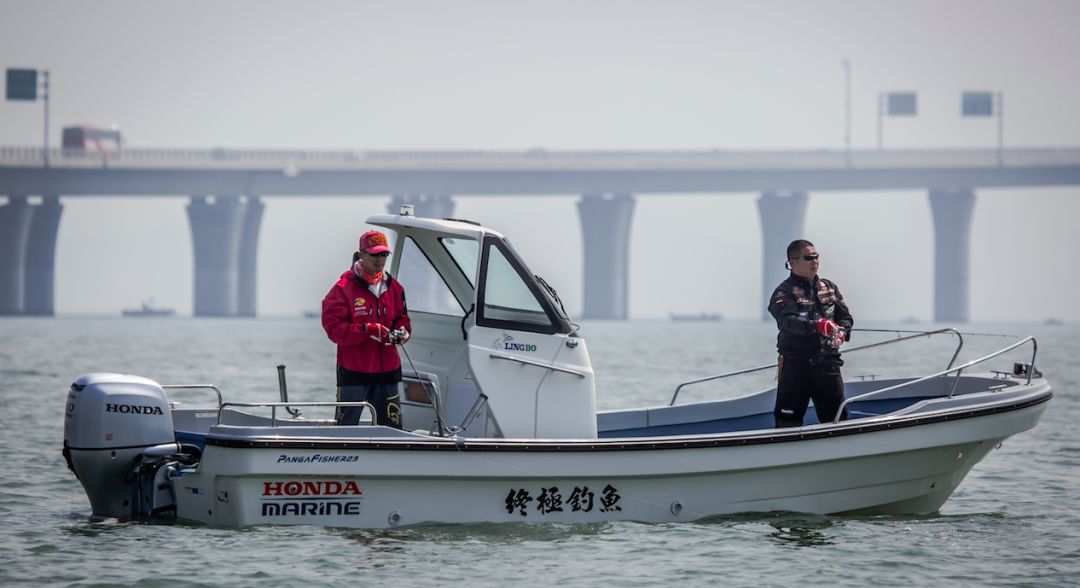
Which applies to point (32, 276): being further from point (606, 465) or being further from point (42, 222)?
point (606, 465)

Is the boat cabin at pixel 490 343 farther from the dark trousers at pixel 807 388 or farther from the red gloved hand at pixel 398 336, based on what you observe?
the dark trousers at pixel 807 388

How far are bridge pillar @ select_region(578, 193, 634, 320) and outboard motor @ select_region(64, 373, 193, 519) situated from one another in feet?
305

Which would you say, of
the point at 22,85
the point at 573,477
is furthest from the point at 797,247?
the point at 22,85

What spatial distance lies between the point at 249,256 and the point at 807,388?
10113 centimetres

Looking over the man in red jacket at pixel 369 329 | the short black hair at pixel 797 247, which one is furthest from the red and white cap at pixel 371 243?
the short black hair at pixel 797 247

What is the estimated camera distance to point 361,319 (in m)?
10.9

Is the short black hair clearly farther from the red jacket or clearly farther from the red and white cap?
the red and white cap

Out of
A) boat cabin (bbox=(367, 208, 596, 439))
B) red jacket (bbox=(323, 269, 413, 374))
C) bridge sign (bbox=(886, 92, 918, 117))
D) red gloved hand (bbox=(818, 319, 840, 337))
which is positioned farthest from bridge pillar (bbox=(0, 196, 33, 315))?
red gloved hand (bbox=(818, 319, 840, 337))

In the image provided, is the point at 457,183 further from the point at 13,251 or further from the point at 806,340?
the point at 806,340

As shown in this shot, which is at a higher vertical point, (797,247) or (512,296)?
(797,247)

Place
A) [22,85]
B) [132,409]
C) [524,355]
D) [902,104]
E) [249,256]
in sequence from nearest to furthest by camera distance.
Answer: [132,409]
[524,355]
[22,85]
[249,256]
[902,104]

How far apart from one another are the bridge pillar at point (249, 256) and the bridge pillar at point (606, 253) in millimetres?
22446

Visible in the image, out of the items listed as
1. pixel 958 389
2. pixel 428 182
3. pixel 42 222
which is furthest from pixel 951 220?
pixel 958 389

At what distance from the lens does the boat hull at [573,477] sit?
1062 cm
